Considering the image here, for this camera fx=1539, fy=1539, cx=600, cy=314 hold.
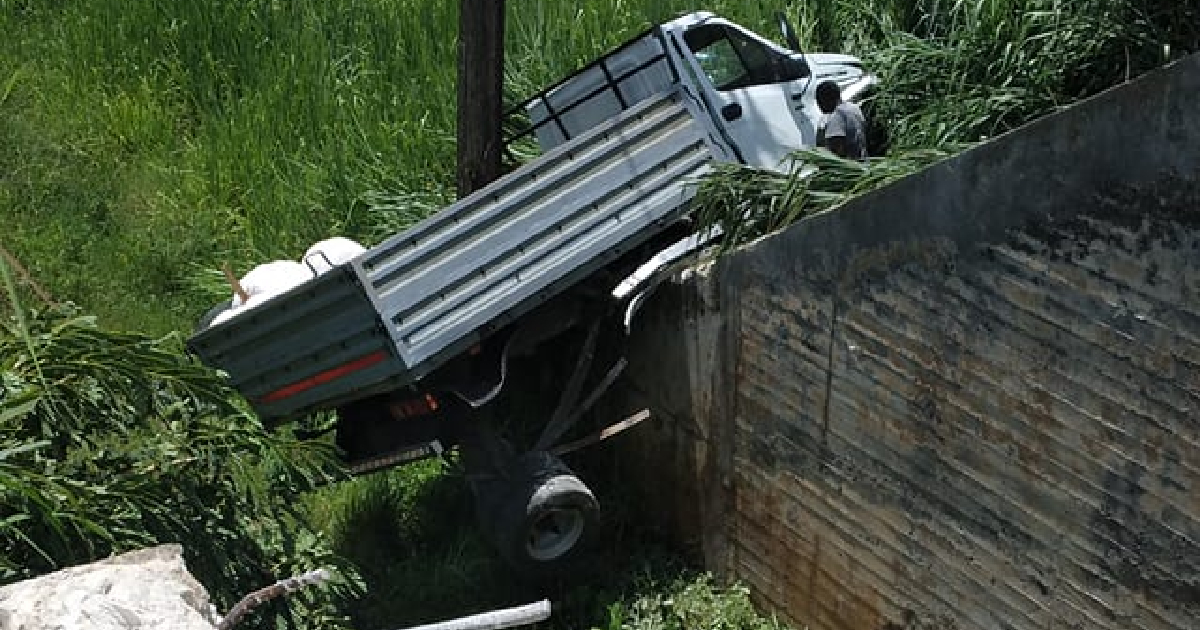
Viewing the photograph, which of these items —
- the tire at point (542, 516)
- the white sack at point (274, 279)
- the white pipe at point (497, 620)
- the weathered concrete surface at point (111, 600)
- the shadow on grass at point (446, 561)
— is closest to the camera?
the weathered concrete surface at point (111, 600)

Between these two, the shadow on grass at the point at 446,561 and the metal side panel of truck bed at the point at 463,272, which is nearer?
the metal side panel of truck bed at the point at 463,272

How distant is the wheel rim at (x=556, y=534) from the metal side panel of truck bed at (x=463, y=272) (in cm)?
97

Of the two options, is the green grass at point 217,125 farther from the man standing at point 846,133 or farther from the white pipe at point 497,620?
the white pipe at point 497,620

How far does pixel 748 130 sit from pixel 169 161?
4614 mm

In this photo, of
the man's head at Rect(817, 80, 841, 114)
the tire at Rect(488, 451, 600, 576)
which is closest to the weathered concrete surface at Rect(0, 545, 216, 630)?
the tire at Rect(488, 451, 600, 576)

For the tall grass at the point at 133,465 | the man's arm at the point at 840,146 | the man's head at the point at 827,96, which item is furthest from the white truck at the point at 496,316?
the tall grass at the point at 133,465

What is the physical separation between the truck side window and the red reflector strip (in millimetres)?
2828

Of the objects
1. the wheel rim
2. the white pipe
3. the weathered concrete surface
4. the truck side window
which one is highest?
the weathered concrete surface

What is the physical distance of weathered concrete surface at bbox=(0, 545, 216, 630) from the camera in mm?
3365

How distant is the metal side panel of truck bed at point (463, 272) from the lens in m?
7.11

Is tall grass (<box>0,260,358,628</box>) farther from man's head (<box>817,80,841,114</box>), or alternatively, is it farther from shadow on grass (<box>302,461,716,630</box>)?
man's head (<box>817,80,841,114</box>)

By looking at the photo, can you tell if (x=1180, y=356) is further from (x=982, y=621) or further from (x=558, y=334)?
(x=558, y=334)

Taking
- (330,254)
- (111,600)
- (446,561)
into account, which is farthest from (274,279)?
(111,600)

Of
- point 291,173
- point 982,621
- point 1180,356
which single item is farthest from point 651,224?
point 291,173
